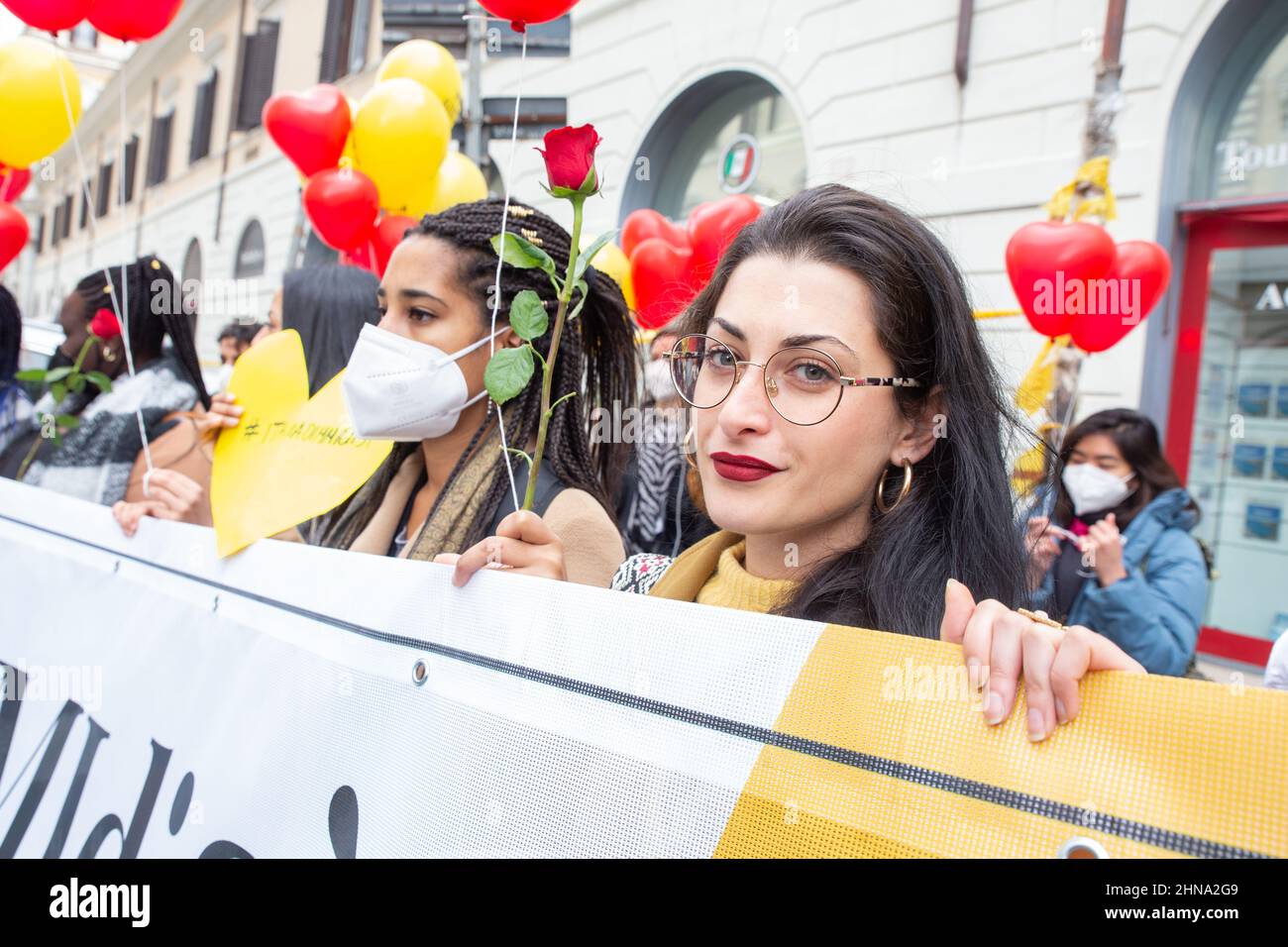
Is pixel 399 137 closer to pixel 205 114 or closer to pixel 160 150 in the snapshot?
pixel 205 114

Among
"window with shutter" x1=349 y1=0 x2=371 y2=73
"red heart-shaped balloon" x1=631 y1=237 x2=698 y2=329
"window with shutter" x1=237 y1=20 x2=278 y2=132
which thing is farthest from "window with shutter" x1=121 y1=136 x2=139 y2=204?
"red heart-shaped balloon" x1=631 y1=237 x2=698 y2=329

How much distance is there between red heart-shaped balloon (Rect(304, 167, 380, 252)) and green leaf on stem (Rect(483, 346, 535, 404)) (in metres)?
2.86

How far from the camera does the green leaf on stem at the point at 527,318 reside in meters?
1.26

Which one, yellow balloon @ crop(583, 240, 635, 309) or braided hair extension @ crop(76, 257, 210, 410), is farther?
yellow balloon @ crop(583, 240, 635, 309)

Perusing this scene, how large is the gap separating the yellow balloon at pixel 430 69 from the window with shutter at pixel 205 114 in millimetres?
15390

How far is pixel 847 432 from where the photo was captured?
1187mm

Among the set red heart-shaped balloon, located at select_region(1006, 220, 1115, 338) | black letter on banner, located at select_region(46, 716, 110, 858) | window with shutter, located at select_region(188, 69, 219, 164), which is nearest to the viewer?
black letter on banner, located at select_region(46, 716, 110, 858)

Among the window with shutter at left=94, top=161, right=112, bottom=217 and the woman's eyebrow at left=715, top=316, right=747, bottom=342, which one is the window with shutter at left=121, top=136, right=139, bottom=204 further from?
the woman's eyebrow at left=715, top=316, right=747, bottom=342

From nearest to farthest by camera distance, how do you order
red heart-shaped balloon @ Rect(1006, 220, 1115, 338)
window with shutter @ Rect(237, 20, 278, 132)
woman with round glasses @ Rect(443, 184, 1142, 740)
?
woman with round glasses @ Rect(443, 184, 1142, 740), red heart-shaped balloon @ Rect(1006, 220, 1115, 338), window with shutter @ Rect(237, 20, 278, 132)

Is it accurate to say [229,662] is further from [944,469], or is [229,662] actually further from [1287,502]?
[1287,502]

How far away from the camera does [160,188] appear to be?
→ 19.9 meters

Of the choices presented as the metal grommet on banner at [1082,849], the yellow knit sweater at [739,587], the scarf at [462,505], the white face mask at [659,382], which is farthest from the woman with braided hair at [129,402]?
the metal grommet on banner at [1082,849]

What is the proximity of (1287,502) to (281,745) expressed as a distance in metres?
5.35

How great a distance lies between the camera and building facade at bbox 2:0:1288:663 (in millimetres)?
4988
